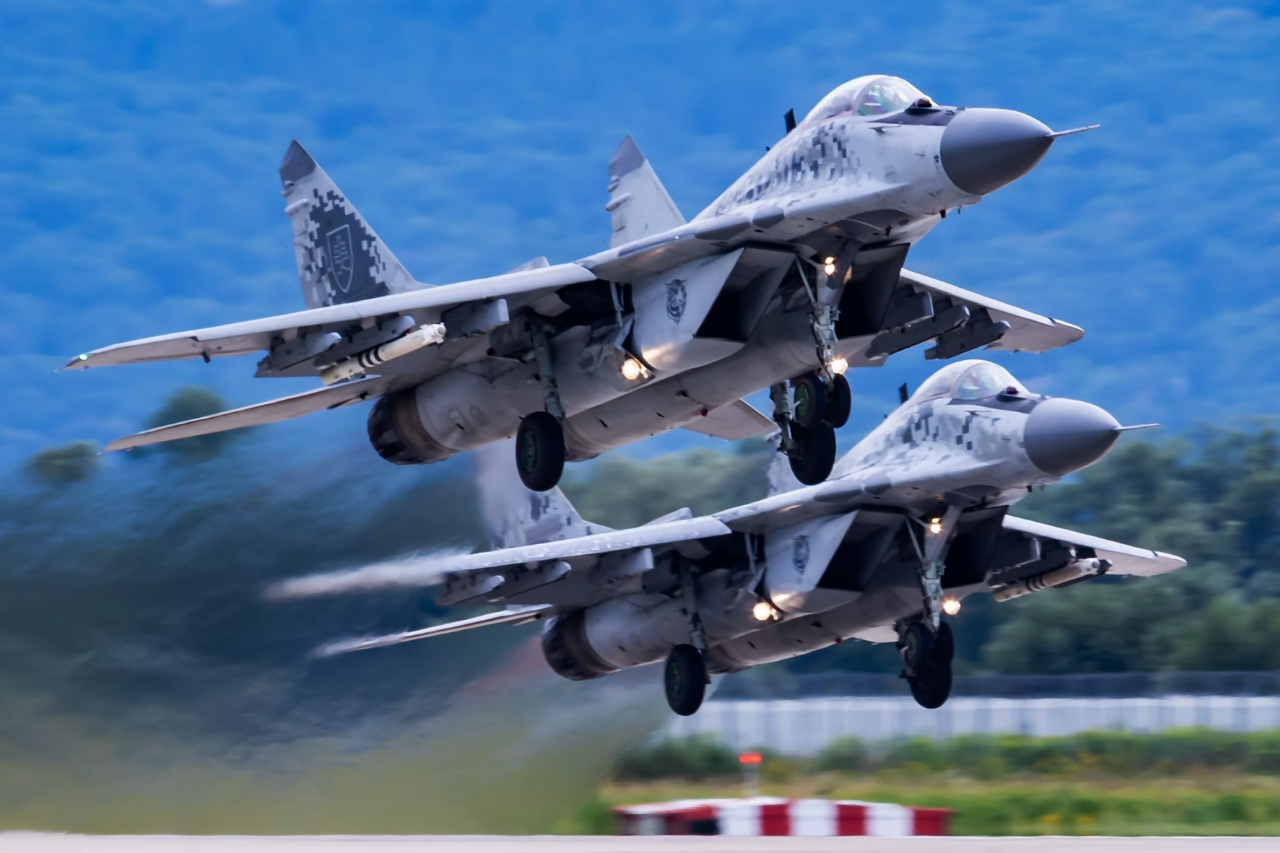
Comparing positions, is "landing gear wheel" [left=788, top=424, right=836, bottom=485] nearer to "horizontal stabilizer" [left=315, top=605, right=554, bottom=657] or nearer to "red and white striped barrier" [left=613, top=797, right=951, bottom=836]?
"red and white striped barrier" [left=613, top=797, right=951, bottom=836]

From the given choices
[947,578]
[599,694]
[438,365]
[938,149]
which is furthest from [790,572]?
[938,149]

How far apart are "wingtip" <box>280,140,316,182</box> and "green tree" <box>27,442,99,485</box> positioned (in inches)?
132

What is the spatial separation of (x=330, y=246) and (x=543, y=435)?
3.54 metres

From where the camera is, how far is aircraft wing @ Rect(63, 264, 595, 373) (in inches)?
510

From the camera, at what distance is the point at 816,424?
1380cm

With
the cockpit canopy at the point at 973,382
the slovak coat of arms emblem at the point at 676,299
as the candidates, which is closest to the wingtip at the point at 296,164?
the slovak coat of arms emblem at the point at 676,299

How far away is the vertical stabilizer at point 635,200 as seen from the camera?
16.2 metres

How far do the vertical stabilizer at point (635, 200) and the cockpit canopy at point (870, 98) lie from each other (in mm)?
2902

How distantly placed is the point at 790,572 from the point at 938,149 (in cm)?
691

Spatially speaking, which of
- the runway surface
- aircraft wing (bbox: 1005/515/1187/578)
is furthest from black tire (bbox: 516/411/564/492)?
aircraft wing (bbox: 1005/515/1187/578)

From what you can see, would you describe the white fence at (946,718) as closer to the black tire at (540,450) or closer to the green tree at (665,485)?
the green tree at (665,485)

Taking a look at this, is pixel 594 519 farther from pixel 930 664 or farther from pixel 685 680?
pixel 930 664

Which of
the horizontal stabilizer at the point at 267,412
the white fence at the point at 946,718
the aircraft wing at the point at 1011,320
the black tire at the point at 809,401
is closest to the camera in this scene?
the black tire at the point at 809,401

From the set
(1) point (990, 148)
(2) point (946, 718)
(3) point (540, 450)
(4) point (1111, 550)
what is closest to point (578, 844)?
(3) point (540, 450)
